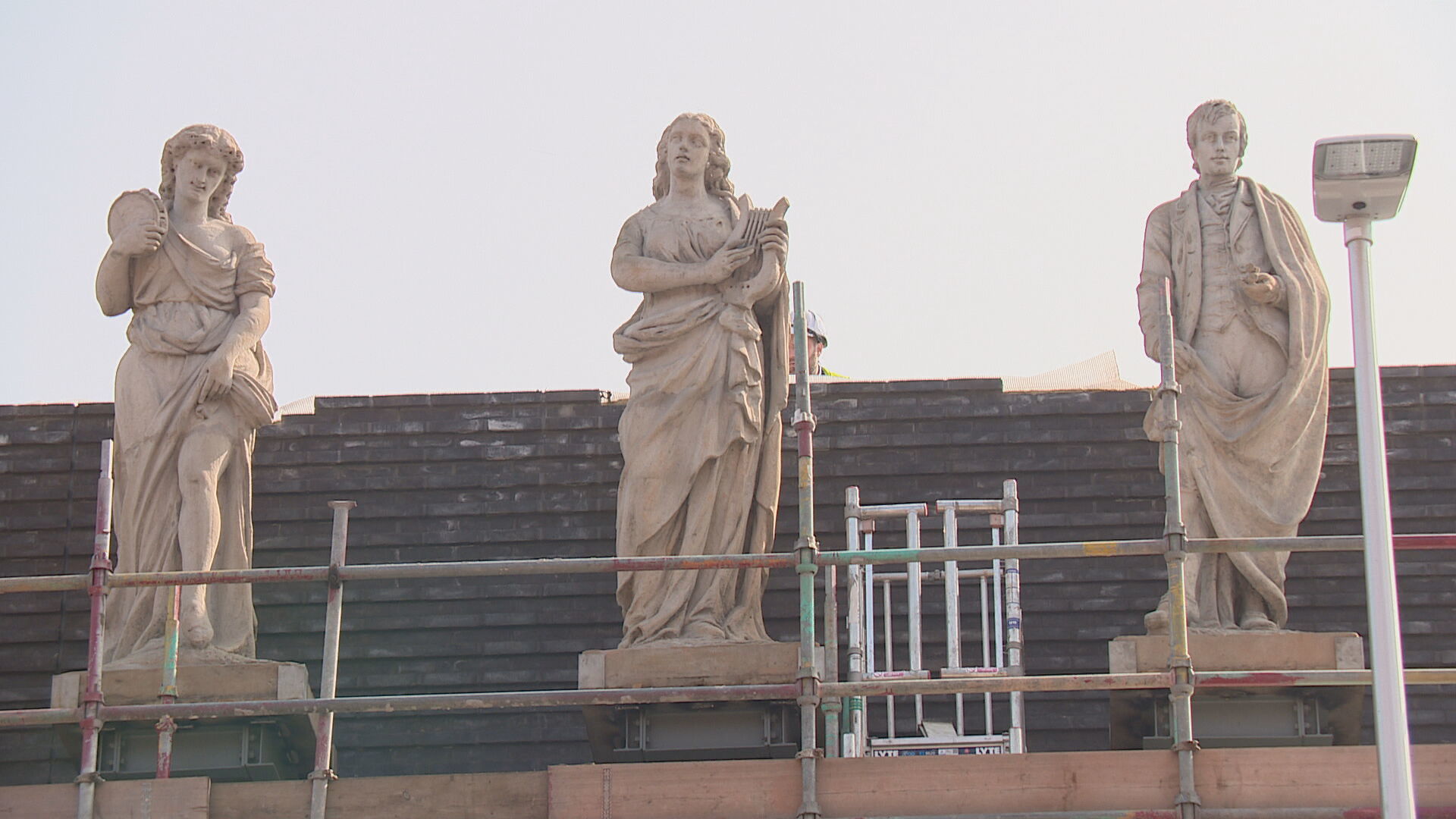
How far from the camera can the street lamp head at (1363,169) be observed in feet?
30.8

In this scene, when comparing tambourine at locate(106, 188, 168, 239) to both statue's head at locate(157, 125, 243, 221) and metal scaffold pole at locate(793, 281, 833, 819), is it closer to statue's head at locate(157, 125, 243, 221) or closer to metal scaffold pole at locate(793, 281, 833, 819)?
statue's head at locate(157, 125, 243, 221)

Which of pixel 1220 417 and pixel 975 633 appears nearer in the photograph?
pixel 1220 417

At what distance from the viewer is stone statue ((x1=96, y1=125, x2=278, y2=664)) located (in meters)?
12.3

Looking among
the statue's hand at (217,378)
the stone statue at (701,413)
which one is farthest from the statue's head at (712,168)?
the statue's hand at (217,378)

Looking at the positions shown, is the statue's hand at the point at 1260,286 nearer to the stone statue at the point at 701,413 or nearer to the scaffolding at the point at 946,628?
the scaffolding at the point at 946,628

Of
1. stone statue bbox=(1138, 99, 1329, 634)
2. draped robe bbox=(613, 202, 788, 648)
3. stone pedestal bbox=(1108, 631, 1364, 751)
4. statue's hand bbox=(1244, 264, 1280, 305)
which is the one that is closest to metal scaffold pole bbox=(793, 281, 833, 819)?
draped robe bbox=(613, 202, 788, 648)

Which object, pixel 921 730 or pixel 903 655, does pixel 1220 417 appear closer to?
pixel 921 730

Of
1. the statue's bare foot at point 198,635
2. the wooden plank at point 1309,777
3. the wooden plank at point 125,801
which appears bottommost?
the wooden plank at point 125,801

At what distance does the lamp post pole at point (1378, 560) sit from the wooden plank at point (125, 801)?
512 centimetres

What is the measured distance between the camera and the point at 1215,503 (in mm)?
12109

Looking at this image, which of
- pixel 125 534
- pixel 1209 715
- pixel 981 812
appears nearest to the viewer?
pixel 981 812

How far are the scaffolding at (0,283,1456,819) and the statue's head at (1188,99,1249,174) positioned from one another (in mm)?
1834

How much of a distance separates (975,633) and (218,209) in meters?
5.27

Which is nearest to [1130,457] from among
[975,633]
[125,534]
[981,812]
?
[975,633]
